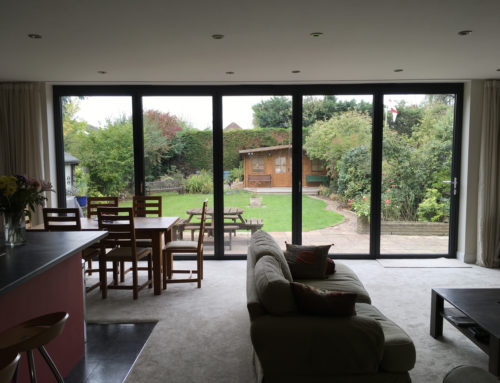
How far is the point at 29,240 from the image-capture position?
2.78 metres

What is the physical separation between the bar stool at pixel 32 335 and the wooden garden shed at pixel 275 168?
4116 millimetres

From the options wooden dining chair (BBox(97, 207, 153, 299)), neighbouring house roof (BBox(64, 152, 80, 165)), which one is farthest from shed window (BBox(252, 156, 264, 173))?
neighbouring house roof (BBox(64, 152, 80, 165))

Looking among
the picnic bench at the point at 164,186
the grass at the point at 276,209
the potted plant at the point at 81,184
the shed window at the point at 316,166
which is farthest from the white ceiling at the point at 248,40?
the grass at the point at 276,209

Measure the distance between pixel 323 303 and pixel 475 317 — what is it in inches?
51.5

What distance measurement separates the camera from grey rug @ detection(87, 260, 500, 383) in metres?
2.81

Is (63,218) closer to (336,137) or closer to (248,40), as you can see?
(248,40)

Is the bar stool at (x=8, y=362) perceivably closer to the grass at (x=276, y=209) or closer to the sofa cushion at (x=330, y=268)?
Result: the sofa cushion at (x=330, y=268)

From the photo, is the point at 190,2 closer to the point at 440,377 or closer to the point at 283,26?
the point at 283,26

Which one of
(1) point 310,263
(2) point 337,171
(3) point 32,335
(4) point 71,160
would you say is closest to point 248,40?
(1) point 310,263

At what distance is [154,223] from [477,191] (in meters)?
4.59

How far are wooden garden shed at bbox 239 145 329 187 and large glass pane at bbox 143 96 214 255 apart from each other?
23.6 inches

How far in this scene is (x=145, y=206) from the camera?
17.8 ft

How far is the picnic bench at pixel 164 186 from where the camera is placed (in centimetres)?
581

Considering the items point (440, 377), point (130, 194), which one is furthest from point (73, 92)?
point (440, 377)
